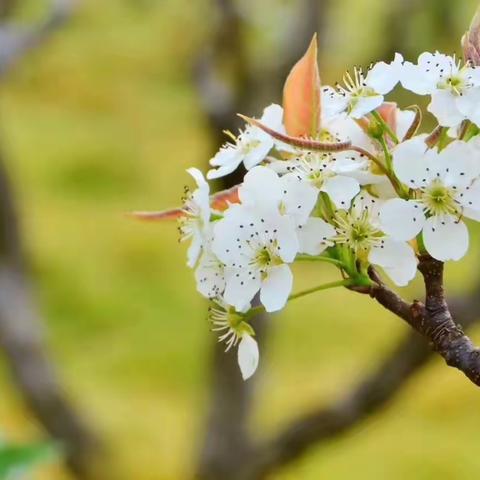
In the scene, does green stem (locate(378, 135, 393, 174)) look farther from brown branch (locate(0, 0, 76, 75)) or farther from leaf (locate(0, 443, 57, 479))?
brown branch (locate(0, 0, 76, 75))

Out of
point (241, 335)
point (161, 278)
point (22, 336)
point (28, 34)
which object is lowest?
point (161, 278)

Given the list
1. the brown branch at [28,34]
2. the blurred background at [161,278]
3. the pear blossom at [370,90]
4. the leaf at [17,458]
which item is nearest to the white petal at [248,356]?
the pear blossom at [370,90]

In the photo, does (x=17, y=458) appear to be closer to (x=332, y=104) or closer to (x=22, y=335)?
(x=332, y=104)

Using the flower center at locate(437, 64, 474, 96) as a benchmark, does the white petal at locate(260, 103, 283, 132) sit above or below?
below

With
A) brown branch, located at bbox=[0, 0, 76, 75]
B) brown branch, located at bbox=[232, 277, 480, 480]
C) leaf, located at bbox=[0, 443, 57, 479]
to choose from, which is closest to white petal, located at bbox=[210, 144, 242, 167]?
leaf, located at bbox=[0, 443, 57, 479]

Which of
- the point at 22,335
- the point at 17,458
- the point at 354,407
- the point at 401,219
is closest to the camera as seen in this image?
the point at 401,219

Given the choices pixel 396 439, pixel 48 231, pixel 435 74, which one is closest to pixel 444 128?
pixel 435 74

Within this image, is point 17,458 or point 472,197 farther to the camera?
point 17,458

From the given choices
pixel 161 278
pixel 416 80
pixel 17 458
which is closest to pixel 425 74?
pixel 416 80
